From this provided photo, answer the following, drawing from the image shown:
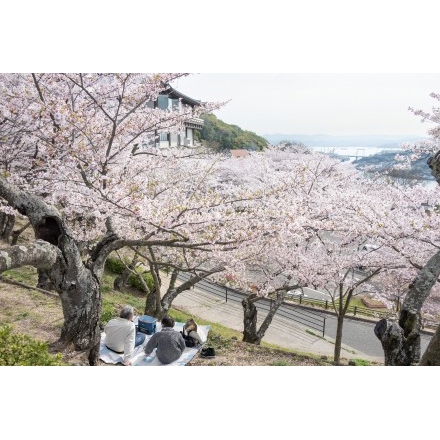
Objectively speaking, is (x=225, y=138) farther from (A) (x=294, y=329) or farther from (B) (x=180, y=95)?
(A) (x=294, y=329)

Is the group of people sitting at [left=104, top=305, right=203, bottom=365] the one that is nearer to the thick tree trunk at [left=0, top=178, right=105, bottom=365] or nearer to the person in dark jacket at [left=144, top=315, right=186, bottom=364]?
the person in dark jacket at [left=144, top=315, right=186, bottom=364]

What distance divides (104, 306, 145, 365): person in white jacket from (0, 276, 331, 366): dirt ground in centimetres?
29

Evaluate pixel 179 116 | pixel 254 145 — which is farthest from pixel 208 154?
pixel 179 116

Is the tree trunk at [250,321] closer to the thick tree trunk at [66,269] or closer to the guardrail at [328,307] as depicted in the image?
the thick tree trunk at [66,269]

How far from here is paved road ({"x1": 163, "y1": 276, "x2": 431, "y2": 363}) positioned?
834 centimetres

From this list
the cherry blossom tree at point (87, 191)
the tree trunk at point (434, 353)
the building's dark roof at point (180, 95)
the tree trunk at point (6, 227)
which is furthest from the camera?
the tree trunk at point (6, 227)

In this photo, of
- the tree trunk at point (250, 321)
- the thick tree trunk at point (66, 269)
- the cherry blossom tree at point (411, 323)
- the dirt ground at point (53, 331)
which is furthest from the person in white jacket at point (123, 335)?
the tree trunk at point (250, 321)

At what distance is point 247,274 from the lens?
7715mm

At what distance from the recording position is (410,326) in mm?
3469

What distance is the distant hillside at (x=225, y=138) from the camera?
8.44m

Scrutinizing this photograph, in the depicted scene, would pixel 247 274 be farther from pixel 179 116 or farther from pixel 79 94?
pixel 79 94

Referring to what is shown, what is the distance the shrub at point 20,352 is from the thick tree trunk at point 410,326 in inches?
109

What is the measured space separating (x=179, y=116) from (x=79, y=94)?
1281mm

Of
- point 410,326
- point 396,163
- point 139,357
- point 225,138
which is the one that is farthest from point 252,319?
point 225,138
